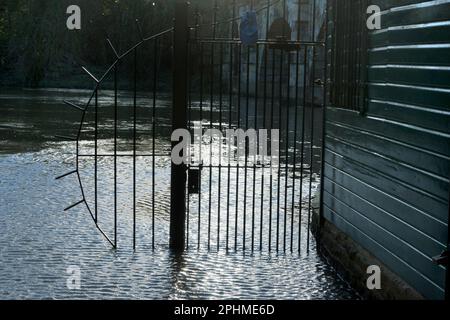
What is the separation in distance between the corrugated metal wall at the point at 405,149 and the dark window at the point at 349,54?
0.17 meters

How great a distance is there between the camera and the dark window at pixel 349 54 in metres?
7.92

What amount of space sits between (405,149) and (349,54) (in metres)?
2.23

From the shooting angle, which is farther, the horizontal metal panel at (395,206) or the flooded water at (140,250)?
the flooded water at (140,250)

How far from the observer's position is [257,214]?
11.5 meters

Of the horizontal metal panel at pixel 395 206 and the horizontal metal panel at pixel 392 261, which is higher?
the horizontal metal panel at pixel 395 206

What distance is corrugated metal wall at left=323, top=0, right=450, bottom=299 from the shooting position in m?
5.73

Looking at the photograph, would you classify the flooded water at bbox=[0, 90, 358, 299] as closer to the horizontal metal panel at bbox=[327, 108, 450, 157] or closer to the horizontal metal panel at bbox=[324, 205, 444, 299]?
the horizontal metal panel at bbox=[324, 205, 444, 299]

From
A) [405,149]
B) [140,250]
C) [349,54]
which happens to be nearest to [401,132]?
[405,149]

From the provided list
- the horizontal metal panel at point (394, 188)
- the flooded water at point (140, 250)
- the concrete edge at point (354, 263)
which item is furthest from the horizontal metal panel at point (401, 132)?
the flooded water at point (140, 250)

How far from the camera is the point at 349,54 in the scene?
851 centimetres

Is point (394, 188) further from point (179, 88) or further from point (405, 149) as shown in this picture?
point (179, 88)

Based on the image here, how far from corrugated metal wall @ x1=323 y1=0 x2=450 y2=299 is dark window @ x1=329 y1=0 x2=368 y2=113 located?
0.17 m

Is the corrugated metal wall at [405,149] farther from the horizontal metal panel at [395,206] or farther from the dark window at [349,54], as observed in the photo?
the dark window at [349,54]

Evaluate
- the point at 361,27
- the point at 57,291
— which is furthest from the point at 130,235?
the point at 361,27
